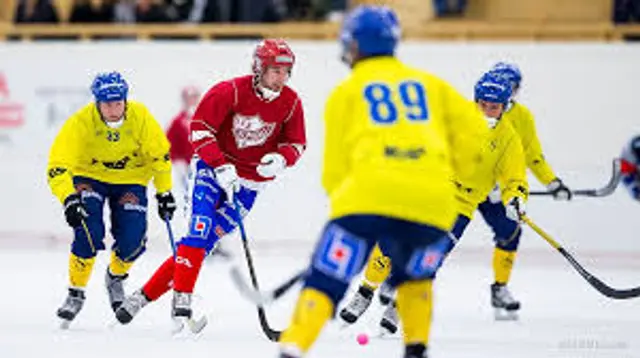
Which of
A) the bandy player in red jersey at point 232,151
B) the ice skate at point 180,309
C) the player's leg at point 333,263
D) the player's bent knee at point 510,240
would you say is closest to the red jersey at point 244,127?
the bandy player in red jersey at point 232,151

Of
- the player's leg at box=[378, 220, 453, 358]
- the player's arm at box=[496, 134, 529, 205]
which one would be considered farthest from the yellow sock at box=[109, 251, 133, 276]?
the player's leg at box=[378, 220, 453, 358]

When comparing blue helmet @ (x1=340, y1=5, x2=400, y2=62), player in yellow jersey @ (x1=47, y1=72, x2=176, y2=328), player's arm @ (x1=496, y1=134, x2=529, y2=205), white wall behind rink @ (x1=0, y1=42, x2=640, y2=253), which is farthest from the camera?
white wall behind rink @ (x1=0, y1=42, x2=640, y2=253)

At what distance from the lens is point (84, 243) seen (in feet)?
22.6

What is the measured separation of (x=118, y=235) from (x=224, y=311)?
0.93 m

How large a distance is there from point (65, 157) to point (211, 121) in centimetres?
78

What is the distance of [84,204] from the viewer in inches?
269

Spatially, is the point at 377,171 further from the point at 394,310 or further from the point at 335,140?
the point at 394,310

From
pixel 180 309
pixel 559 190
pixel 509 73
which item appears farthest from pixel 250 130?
pixel 559 190

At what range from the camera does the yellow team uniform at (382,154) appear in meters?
4.28

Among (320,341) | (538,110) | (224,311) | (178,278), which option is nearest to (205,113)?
(178,278)

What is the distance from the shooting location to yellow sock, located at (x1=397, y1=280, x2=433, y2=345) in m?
4.58

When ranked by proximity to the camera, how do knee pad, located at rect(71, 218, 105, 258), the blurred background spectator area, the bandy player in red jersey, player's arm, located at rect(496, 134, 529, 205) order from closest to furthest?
the bandy player in red jersey
knee pad, located at rect(71, 218, 105, 258)
player's arm, located at rect(496, 134, 529, 205)
the blurred background spectator area

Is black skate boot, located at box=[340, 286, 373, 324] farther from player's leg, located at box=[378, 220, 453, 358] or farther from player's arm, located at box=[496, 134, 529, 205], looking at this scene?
player's leg, located at box=[378, 220, 453, 358]

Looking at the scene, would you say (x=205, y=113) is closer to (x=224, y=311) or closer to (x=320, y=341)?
(x=320, y=341)
